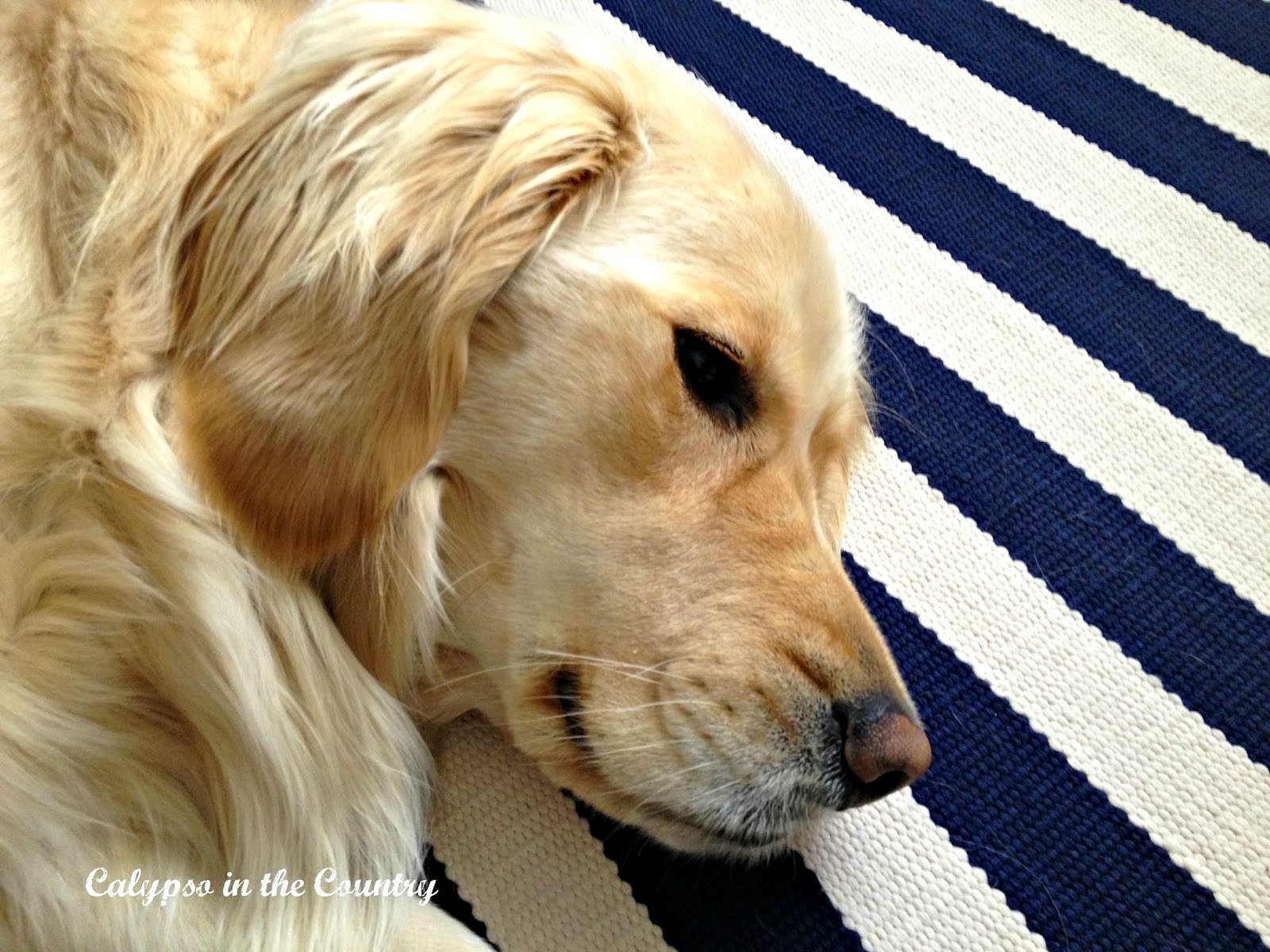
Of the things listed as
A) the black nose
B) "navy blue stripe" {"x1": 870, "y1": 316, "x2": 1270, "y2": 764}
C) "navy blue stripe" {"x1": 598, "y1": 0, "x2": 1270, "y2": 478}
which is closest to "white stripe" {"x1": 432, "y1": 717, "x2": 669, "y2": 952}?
the black nose

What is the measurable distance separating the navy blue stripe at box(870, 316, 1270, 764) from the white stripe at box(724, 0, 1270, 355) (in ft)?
1.26

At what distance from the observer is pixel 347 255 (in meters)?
0.83

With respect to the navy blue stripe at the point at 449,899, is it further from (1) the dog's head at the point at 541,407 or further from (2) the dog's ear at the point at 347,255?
(2) the dog's ear at the point at 347,255

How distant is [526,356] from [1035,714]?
0.68 m

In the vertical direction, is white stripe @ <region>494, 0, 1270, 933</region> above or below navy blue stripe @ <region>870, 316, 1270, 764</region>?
below

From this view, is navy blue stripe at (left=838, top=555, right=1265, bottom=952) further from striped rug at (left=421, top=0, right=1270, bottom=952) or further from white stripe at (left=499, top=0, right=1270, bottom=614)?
white stripe at (left=499, top=0, right=1270, bottom=614)

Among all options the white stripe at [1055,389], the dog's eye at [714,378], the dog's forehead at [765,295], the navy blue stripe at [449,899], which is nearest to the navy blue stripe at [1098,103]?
the white stripe at [1055,389]

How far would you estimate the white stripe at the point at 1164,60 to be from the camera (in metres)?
1.66

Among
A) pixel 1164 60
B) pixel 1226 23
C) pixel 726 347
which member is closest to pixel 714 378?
pixel 726 347

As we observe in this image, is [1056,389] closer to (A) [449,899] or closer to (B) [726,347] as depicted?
(B) [726,347]

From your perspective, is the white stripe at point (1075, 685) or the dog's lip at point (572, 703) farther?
the white stripe at point (1075, 685)

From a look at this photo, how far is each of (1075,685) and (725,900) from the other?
0.46 meters

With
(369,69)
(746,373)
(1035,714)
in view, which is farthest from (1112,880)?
(369,69)

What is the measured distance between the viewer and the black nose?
33.7 inches
